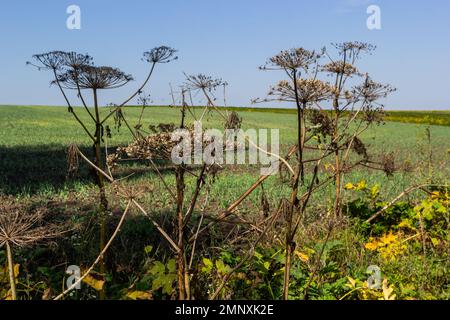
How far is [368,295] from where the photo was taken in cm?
387

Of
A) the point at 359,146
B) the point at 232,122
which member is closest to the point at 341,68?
the point at 359,146

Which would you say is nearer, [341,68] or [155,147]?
[155,147]

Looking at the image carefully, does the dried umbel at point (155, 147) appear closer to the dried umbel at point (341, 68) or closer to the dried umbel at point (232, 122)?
the dried umbel at point (232, 122)

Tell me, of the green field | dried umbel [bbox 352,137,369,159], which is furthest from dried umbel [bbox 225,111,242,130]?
dried umbel [bbox 352,137,369,159]

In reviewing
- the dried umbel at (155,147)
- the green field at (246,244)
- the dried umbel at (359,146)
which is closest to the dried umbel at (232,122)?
the green field at (246,244)

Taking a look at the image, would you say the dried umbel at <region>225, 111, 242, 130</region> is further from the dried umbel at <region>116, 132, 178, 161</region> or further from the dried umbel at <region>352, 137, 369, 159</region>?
the dried umbel at <region>352, 137, 369, 159</region>

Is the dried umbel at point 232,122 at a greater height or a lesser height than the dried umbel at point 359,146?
greater

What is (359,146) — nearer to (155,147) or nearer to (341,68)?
(341,68)

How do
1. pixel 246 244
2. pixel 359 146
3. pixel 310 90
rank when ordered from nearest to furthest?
1. pixel 310 90
2. pixel 359 146
3. pixel 246 244

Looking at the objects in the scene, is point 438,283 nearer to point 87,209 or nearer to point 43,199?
point 87,209

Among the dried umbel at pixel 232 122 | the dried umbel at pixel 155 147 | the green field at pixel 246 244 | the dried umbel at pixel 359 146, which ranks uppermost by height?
the dried umbel at pixel 232 122

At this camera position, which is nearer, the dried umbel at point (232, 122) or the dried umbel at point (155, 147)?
the dried umbel at point (155, 147)

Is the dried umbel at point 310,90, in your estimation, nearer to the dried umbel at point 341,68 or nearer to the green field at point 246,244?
the green field at point 246,244

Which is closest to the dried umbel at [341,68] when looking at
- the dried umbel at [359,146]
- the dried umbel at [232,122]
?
the dried umbel at [359,146]
